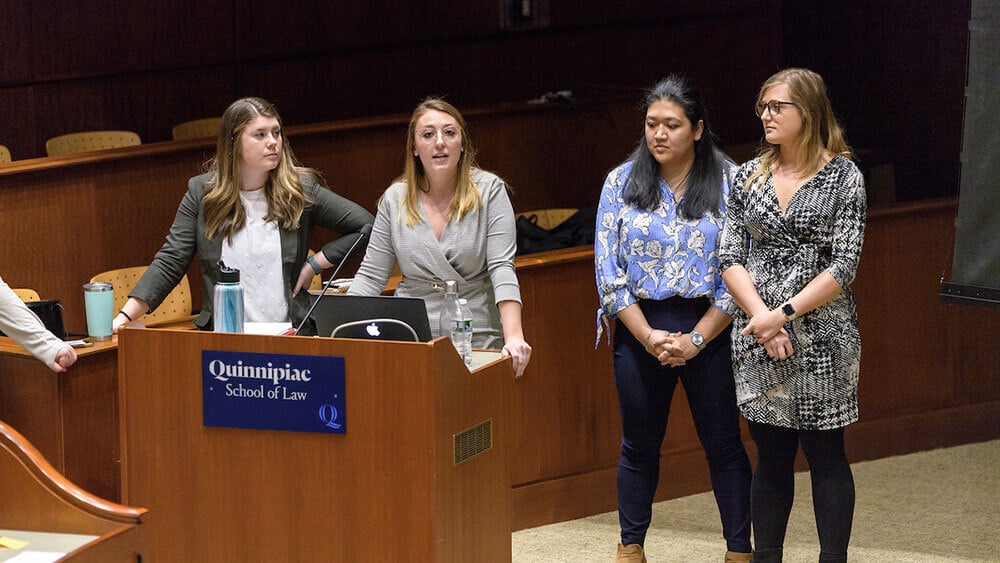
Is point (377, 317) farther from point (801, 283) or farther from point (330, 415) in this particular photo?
point (801, 283)

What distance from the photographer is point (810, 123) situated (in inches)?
144

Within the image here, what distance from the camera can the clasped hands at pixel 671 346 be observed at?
3.88 m

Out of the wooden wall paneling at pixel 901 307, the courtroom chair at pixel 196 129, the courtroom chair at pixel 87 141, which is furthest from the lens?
the courtroom chair at pixel 196 129

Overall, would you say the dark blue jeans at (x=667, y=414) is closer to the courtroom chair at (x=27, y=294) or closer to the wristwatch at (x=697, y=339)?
the wristwatch at (x=697, y=339)

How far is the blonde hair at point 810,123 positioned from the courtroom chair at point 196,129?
4.27 m

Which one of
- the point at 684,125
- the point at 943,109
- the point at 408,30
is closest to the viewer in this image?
the point at 684,125

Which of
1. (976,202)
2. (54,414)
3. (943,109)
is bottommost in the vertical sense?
(54,414)

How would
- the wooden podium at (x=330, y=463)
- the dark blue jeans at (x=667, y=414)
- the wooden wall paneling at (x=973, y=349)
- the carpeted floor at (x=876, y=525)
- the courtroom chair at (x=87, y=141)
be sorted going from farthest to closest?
the courtroom chair at (x=87, y=141) < the wooden wall paneling at (x=973, y=349) < the carpeted floor at (x=876, y=525) < the dark blue jeans at (x=667, y=414) < the wooden podium at (x=330, y=463)

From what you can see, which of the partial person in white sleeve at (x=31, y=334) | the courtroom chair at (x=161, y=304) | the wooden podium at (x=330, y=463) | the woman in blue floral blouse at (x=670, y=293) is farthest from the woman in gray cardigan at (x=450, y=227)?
the courtroom chair at (x=161, y=304)

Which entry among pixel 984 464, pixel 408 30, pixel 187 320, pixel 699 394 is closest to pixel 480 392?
pixel 699 394

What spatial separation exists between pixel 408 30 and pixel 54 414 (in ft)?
15.6

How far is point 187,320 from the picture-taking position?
15.0ft

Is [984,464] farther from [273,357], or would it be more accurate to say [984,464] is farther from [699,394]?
[273,357]

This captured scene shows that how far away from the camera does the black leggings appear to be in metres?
3.74
